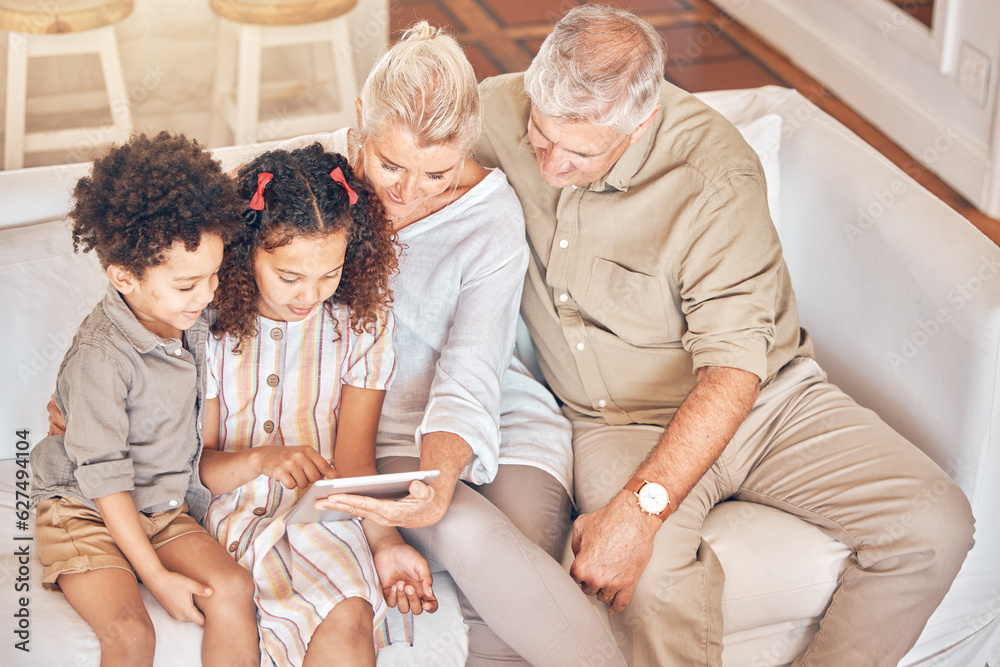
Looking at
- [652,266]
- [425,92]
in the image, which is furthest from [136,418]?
[652,266]

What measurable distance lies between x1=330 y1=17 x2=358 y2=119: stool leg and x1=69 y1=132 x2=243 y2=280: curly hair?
81.9 inches

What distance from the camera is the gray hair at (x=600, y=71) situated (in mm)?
1536

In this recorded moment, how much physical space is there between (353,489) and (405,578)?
0.23 meters

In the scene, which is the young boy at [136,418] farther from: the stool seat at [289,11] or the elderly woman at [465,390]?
the stool seat at [289,11]

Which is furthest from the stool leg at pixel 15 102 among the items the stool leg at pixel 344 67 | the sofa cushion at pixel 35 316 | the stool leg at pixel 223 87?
the sofa cushion at pixel 35 316

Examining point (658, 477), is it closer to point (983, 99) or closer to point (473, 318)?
point (473, 318)

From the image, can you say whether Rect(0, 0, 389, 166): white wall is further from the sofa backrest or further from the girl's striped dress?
the girl's striped dress

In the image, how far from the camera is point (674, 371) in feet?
5.86

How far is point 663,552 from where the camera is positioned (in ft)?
5.15

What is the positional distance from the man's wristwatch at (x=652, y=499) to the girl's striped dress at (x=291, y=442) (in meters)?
0.44

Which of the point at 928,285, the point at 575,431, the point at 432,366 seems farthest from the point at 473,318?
the point at 928,285

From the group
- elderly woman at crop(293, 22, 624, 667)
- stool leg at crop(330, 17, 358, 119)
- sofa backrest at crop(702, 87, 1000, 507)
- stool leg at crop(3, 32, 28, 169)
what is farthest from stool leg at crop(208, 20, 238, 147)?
sofa backrest at crop(702, 87, 1000, 507)

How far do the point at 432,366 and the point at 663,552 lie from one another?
0.53m

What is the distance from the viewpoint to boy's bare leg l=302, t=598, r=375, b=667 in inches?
53.6
